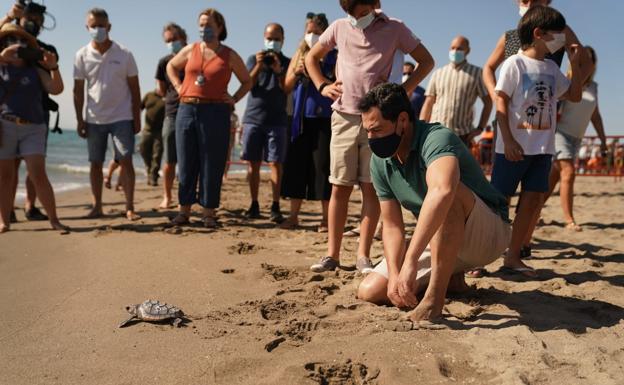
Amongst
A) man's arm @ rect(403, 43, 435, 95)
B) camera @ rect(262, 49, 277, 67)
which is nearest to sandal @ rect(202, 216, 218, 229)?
camera @ rect(262, 49, 277, 67)

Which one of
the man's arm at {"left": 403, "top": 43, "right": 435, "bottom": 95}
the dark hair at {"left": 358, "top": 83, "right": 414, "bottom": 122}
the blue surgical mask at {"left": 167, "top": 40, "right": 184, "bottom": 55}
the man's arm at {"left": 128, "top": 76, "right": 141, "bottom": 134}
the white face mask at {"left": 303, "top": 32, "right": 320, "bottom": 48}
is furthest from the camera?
the blue surgical mask at {"left": 167, "top": 40, "right": 184, "bottom": 55}

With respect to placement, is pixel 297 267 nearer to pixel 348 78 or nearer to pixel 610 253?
pixel 348 78

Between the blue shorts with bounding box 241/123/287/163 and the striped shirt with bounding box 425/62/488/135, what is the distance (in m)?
1.54

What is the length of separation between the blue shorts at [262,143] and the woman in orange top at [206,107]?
1.76 feet

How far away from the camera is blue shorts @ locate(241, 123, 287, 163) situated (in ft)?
17.8

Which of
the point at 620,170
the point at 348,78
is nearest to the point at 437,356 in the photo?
the point at 348,78

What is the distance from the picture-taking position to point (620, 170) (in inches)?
489

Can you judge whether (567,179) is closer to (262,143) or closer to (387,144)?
(262,143)

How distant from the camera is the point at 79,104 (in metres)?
5.21

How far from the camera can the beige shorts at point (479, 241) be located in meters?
2.50

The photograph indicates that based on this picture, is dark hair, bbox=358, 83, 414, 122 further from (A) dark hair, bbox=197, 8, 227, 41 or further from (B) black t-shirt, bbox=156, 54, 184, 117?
(B) black t-shirt, bbox=156, 54, 184, 117

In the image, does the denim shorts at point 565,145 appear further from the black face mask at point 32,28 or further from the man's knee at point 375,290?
the black face mask at point 32,28

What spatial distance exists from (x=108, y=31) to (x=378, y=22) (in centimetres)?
294

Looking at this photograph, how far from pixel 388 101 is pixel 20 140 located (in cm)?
361
